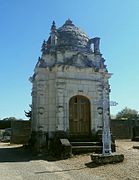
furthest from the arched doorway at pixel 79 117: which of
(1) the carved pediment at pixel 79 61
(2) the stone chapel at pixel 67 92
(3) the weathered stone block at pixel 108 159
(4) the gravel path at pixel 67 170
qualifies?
(3) the weathered stone block at pixel 108 159

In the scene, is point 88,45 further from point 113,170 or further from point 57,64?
point 113,170

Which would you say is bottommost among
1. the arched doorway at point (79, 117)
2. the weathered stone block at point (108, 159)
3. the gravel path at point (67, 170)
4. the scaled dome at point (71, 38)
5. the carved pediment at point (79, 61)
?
the gravel path at point (67, 170)

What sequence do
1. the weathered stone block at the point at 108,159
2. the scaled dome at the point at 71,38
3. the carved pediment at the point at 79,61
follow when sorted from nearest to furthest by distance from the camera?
the weathered stone block at the point at 108,159
the carved pediment at the point at 79,61
the scaled dome at the point at 71,38

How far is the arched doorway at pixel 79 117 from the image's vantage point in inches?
699

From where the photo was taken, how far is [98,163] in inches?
481

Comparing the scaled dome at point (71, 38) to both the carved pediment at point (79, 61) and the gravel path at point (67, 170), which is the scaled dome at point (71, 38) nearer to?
the carved pediment at point (79, 61)

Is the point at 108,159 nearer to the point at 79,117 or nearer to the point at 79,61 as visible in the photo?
the point at 79,117

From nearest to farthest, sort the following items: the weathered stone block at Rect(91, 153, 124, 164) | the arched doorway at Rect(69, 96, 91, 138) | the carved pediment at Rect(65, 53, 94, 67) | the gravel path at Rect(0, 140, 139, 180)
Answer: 1. the gravel path at Rect(0, 140, 139, 180)
2. the weathered stone block at Rect(91, 153, 124, 164)
3. the arched doorway at Rect(69, 96, 91, 138)
4. the carved pediment at Rect(65, 53, 94, 67)

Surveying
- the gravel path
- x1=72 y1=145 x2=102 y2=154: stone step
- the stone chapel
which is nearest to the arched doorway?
the stone chapel

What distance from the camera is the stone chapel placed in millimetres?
17328

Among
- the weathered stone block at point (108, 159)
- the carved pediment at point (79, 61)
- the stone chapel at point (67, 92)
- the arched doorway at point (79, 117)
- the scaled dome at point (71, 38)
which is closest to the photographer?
the weathered stone block at point (108, 159)

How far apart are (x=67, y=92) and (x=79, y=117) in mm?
1650

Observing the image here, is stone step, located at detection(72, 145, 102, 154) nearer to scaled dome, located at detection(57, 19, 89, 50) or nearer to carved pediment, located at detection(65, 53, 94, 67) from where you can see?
carved pediment, located at detection(65, 53, 94, 67)

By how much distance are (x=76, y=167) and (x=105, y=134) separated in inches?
A: 84.2
